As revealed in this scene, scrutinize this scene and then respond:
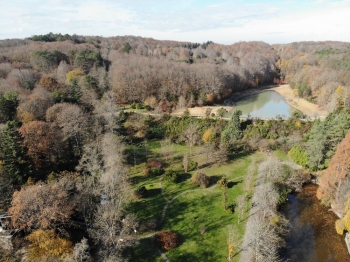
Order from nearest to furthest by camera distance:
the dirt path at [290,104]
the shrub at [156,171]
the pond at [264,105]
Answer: the shrub at [156,171]
the dirt path at [290,104]
the pond at [264,105]

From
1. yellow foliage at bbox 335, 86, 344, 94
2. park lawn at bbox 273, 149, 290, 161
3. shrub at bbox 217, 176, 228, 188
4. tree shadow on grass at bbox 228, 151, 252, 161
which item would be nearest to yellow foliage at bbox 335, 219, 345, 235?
shrub at bbox 217, 176, 228, 188

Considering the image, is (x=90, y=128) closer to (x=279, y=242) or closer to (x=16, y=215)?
(x=16, y=215)

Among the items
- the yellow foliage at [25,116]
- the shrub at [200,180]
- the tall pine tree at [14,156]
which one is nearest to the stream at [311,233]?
the shrub at [200,180]

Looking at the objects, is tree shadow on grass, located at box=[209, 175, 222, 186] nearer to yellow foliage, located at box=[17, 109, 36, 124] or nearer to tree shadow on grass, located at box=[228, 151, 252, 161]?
tree shadow on grass, located at box=[228, 151, 252, 161]

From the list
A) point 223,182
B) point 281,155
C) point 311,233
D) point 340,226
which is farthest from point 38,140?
point 340,226

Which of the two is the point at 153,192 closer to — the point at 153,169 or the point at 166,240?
the point at 153,169

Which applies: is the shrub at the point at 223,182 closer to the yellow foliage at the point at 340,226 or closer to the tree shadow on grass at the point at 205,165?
the tree shadow on grass at the point at 205,165
